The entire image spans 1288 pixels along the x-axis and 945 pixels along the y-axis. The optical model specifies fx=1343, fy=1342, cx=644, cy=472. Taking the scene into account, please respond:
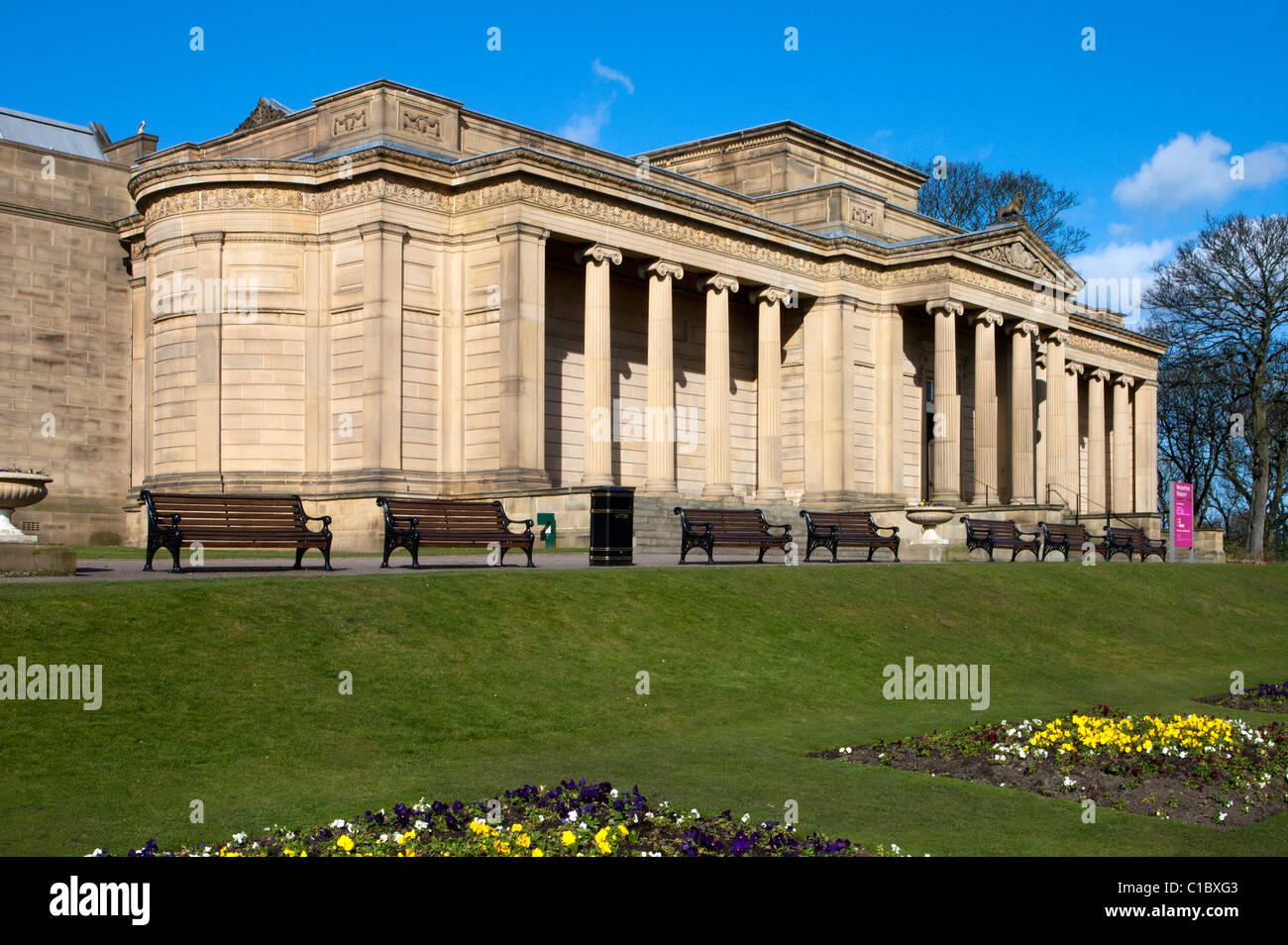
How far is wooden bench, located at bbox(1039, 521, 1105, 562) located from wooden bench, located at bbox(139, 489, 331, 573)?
23.2 metres

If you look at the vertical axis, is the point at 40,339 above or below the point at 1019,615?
above

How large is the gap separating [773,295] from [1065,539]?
49.7ft

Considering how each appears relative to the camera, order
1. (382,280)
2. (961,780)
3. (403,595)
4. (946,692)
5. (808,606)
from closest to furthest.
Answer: (961,780)
(403,595)
(946,692)
(808,606)
(382,280)

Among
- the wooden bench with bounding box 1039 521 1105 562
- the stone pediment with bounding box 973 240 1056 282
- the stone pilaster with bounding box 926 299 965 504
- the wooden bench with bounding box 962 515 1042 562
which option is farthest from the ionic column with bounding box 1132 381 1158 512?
the wooden bench with bounding box 962 515 1042 562

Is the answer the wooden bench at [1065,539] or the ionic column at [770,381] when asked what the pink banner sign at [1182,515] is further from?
the ionic column at [770,381]

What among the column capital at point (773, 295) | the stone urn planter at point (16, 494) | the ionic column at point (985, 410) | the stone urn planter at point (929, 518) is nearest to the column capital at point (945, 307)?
the ionic column at point (985, 410)

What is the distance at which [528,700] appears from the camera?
49.5ft

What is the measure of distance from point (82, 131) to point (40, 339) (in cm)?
1092

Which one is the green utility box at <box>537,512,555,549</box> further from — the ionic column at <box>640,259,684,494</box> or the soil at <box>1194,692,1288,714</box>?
the soil at <box>1194,692,1288,714</box>

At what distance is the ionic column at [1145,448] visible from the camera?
73812mm

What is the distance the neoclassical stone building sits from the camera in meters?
39.4

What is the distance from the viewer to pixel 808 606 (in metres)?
21.8

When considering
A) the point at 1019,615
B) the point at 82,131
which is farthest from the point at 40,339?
the point at 1019,615
